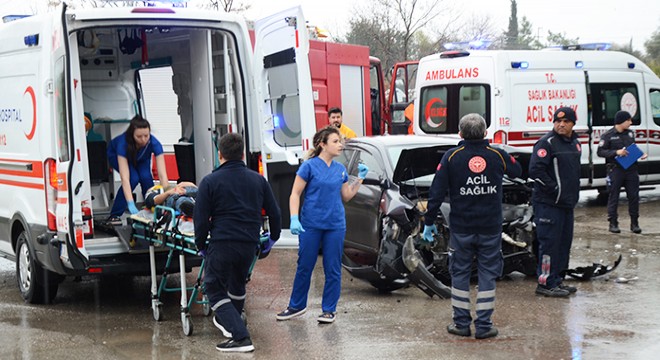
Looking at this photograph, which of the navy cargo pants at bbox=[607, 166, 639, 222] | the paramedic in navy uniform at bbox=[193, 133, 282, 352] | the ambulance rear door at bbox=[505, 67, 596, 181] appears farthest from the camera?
the ambulance rear door at bbox=[505, 67, 596, 181]

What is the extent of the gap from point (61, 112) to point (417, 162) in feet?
11.9

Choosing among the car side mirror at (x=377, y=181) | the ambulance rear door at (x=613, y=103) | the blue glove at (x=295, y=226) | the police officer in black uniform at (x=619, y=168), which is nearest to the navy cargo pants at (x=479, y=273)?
the blue glove at (x=295, y=226)

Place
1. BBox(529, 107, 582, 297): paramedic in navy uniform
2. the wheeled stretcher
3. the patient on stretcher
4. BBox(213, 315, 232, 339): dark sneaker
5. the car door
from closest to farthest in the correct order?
BBox(213, 315, 232, 339): dark sneaker < the wheeled stretcher < the patient on stretcher < BBox(529, 107, 582, 297): paramedic in navy uniform < the car door

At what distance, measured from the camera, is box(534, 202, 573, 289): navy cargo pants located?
346 inches

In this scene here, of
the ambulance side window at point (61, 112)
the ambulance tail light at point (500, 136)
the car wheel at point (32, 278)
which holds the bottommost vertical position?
the car wheel at point (32, 278)

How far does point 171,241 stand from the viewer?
25.2ft

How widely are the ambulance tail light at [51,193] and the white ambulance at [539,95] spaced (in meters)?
8.26

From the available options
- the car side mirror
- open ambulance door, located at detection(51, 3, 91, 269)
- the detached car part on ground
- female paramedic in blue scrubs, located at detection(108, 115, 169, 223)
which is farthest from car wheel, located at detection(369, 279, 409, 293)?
open ambulance door, located at detection(51, 3, 91, 269)

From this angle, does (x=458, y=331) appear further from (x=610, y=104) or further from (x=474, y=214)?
(x=610, y=104)

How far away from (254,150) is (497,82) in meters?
6.94

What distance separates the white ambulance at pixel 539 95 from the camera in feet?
49.2

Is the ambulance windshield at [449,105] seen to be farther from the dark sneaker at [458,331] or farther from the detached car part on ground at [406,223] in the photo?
the dark sneaker at [458,331]

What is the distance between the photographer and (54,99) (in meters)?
7.98

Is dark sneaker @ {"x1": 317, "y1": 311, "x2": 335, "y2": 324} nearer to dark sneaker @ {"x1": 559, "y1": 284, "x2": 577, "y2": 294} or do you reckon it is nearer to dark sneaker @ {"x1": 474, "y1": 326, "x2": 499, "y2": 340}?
dark sneaker @ {"x1": 474, "y1": 326, "x2": 499, "y2": 340}
